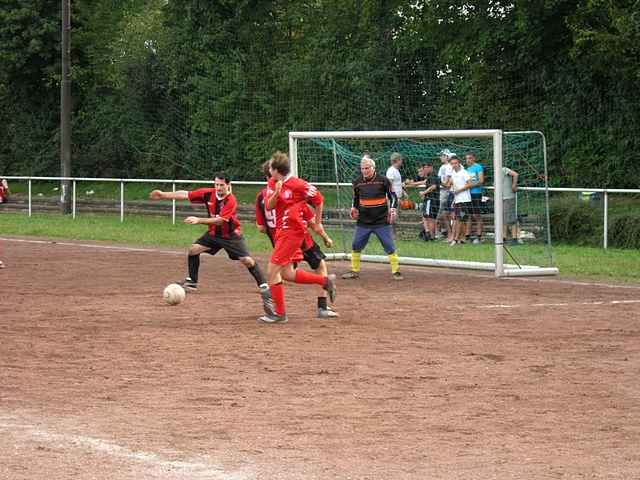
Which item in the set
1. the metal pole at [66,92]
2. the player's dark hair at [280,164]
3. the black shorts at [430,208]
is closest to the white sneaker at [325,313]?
the player's dark hair at [280,164]

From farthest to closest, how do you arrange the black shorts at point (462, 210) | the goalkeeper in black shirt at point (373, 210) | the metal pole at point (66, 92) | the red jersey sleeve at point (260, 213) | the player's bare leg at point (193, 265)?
the metal pole at point (66, 92) < the black shorts at point (462, 210) < the goalkeeper in black shirt at point (373, 210) < the player's bare leg at point (193, 265) < the red jersey sleeve at point (260, 213)

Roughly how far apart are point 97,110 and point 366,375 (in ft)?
121

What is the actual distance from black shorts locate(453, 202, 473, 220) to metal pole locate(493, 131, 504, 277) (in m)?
2.32

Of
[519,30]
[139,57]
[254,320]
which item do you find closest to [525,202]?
[254,320]

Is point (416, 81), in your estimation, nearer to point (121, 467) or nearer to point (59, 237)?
point (59, 237)

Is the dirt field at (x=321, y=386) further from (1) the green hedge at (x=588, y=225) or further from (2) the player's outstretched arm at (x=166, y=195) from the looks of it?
(1) the green hedge at (x=588, y=225)

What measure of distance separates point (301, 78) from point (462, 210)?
51.1 feet

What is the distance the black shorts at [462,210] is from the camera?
71.7 feet

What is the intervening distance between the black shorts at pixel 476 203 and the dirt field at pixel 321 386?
4.73m

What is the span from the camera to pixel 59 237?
92.3 feet

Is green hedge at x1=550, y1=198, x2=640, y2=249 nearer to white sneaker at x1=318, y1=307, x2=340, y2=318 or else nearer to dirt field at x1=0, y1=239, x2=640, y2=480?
dirt field at x1=0, y1=239, x2=640, y2=480

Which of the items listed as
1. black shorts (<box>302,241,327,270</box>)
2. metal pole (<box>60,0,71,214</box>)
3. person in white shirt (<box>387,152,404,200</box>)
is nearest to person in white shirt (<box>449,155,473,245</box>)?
person in white shirt (<box>387,152,404,200</box>)

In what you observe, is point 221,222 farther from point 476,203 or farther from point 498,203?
point 476,203

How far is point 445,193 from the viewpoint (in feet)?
73.7
